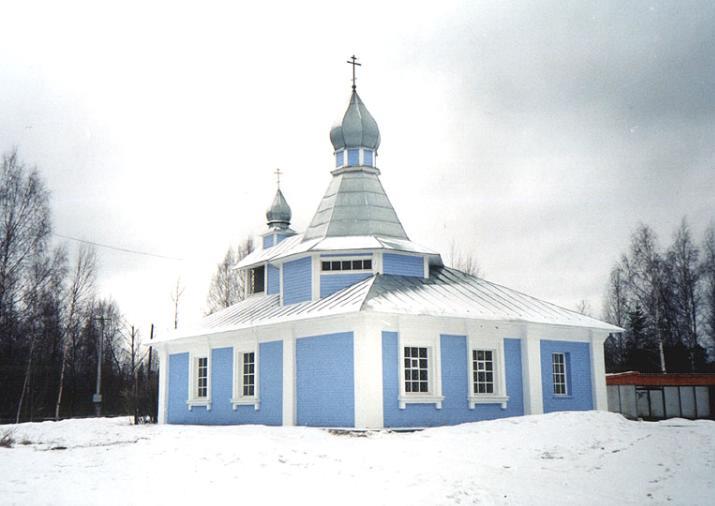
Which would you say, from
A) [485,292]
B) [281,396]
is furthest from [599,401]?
[281,396]

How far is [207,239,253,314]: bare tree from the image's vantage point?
41906 mm

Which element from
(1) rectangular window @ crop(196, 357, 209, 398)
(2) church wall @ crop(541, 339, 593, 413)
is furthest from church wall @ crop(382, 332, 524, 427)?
(1) rectangular window @ crop(196, 357, 209, 398)

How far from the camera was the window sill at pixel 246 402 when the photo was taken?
19438mm

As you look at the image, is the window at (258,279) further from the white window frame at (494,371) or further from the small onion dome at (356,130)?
the white window frame at (494,371)

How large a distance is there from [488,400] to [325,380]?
4.08 m

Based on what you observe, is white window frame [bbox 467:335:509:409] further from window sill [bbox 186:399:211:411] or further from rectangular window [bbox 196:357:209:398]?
rectangular window [bbox 196:357:209:398]

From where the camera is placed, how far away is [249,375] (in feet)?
66.7

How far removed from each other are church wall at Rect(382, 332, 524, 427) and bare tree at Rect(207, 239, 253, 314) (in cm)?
2438

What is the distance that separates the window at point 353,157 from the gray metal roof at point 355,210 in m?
0.28

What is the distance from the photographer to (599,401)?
20.5 m

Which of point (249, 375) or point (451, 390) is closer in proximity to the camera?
point (451, 390)

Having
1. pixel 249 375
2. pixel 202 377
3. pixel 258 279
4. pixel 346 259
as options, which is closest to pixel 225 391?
pixel 249 375

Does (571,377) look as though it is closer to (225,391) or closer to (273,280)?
(225,391)

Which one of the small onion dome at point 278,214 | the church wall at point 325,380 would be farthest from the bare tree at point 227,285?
the church wall at point 325,380
